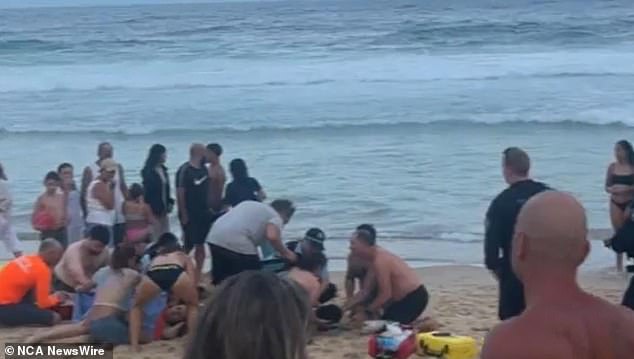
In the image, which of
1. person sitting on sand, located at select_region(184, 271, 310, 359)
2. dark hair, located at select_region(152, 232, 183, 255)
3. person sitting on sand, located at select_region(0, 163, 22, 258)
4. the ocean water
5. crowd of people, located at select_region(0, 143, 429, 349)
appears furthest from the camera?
the ocean water

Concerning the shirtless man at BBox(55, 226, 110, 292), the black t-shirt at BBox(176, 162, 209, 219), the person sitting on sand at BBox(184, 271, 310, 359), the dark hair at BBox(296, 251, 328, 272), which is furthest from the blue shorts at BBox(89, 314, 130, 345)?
the person sitting on sand at BBox(184, 271, 310, 359)

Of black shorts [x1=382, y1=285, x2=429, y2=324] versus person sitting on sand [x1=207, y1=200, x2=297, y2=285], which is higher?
person sitting on sand [x1=207, y1=200, x2=297, y2=285]

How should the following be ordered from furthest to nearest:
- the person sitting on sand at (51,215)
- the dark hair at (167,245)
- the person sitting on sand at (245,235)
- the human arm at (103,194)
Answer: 1. the person sitting on sand at (51,215)
2. the human arm at (103,194)
3. the person sitting on sand at (245,235)
4. the dark hair at (167,245)

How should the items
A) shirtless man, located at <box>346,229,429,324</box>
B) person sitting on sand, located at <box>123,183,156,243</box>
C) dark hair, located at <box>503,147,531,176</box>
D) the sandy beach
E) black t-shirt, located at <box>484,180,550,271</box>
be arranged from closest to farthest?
black t-shirt, located at <box>484,180,550,271</box> → dark hair, located at <box>503,147,531,176</box> → the sandy beach → shirtless man, located at <box>346,229,429,324</box> → person sitting on sand, located at <box>123,183,156,243</box>

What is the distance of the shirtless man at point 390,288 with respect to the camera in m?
8.63

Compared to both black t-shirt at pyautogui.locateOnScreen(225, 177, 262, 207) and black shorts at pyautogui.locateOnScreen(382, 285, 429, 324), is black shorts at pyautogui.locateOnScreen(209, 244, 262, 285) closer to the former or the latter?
black shorts at pyautogui.locateOnScreen(382, 285, 429, 324)

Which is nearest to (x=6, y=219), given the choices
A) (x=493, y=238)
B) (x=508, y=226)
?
(x=493, y=238)

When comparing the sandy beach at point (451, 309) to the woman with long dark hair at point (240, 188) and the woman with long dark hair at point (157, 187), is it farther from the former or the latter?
the woman with long dark hair at point (157, 187)

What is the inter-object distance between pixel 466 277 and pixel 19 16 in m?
72.7

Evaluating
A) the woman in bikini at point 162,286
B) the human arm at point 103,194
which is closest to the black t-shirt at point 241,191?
the human arm at point 103,194

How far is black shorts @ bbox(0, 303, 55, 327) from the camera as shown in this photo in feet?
28.5

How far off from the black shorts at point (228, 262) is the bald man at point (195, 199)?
4.01ft

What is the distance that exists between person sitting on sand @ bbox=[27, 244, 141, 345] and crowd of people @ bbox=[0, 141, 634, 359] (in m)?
0.01

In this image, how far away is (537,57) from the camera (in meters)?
35.7
